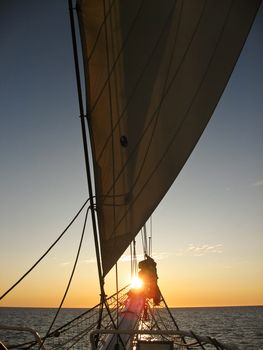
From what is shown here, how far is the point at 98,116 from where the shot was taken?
490 centimetres

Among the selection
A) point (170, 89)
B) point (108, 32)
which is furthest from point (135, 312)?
point (108, 32)

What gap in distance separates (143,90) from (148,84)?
10 centimetres

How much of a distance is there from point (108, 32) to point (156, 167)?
1.83 meters

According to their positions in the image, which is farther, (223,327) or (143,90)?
(223,327)

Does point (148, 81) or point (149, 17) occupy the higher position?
point (149, 17)

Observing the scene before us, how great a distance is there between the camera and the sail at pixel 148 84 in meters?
4.70

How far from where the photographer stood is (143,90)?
4.85 metres

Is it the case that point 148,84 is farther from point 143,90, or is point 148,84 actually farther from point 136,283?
point 136,283

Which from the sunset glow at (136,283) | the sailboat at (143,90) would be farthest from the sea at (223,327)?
the sailboat at (143,90)

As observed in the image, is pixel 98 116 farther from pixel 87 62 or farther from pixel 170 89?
pixel 170 89

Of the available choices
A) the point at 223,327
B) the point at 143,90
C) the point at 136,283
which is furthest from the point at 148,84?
the point at 223,327

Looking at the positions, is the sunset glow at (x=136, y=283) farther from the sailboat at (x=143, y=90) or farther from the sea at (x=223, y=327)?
the sea at (x=223, y=327)

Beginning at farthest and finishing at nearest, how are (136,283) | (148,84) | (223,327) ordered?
(223,327) → (136,283) → (148,84)

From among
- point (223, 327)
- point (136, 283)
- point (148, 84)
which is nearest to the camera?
point (148, 84)
